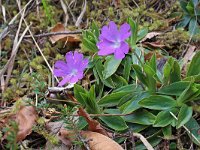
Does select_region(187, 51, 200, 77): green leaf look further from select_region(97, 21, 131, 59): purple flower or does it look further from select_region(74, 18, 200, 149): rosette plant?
select_region(97, 21, 131, 59): purple flower

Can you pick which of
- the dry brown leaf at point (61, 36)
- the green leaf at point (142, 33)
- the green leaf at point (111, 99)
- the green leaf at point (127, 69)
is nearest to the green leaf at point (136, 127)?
the green leaf at point (111, 99)

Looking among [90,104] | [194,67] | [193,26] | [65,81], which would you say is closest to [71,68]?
[65,81]

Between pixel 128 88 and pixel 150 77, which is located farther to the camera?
pixel 128 88

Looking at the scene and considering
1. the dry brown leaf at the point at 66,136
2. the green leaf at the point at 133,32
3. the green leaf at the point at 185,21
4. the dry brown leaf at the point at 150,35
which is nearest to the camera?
the dry brown leaf at the point at 66,136

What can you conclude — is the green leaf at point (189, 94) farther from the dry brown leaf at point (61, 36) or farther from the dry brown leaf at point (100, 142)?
the dry brown leaf at point (61, 36)

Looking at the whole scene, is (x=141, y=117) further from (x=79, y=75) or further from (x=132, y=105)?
(x=79, y=75)

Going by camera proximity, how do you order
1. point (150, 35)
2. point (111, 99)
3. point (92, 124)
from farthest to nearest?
point (150, 35) < point (111, 99) < point (92, 124)
